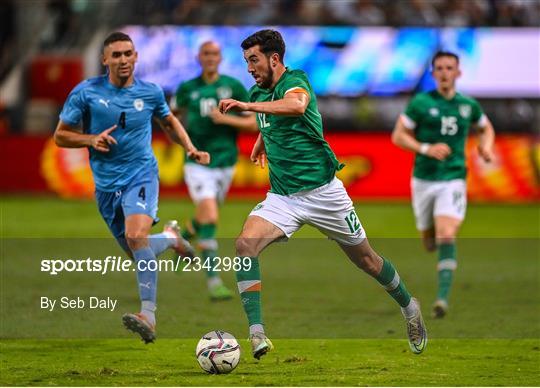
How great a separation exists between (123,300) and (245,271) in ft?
13.8

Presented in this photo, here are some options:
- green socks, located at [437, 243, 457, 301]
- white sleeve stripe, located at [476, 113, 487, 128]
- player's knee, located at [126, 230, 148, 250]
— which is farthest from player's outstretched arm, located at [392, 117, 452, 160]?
player's knee, located at [126, 230, 148, 250]

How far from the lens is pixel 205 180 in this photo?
13.2 meters

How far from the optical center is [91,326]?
1079 cm

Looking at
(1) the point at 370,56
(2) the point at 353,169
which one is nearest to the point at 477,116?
(2) the point at 353,169

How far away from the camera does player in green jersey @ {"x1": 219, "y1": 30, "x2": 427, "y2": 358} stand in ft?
27.7

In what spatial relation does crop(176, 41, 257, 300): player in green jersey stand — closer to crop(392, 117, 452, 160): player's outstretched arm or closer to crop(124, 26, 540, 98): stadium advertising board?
crop(392, 117, 452, 160): player's outstretched arm

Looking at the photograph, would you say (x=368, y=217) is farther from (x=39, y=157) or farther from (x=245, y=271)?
(x=245, y=271)

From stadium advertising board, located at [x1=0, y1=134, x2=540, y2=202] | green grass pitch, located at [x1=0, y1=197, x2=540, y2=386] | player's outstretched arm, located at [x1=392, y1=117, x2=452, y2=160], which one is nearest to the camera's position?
green grass pitch, located at [x1=0, y1=197, x2=540, y2=386]

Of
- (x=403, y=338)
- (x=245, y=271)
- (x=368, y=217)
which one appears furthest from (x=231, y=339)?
(x=368, y=217)

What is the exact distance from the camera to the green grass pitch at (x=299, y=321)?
8.46 meters

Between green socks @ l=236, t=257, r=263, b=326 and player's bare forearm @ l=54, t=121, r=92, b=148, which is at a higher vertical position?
player's bare forearm @ l=54, t=121, r=92, b=148

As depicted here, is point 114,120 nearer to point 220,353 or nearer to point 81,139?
point 81,139

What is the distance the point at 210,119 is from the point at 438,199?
2.85 meters

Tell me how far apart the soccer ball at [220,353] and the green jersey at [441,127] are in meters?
4.66
